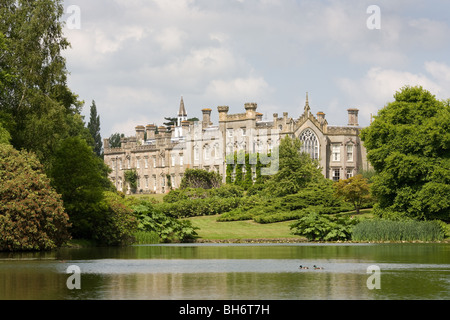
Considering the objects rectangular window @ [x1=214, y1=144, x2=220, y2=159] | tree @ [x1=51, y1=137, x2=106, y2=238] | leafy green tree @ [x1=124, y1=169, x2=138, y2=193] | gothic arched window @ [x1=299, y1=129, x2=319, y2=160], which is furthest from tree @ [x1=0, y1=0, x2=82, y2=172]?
leafy green tree @ [x1=124, y1=169, x2=138, y2=193]

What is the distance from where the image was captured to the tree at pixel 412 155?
50.8 m

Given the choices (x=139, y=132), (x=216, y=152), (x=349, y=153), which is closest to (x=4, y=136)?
(x=216, y=152)

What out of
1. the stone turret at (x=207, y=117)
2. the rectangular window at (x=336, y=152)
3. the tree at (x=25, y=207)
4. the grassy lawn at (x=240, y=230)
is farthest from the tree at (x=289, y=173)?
the tree at (x=25, y=207)

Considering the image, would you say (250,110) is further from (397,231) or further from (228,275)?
(228,275)

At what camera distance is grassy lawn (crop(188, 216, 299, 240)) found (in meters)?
56.1

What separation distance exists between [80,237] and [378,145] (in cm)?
2051

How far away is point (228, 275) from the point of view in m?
27.1

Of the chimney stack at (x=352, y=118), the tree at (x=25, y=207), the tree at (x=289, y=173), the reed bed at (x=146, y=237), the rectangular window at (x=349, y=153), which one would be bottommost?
the reed bed at (x=146, y=237)

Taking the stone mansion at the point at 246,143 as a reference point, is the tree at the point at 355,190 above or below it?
below

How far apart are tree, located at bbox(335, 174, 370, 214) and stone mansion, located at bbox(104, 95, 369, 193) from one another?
16633mm

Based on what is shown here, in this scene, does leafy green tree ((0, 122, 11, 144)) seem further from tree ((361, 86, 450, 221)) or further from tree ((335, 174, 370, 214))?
tree ((335, 174, 370, 214))

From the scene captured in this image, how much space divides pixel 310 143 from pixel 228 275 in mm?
65917

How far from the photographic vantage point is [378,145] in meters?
54.4

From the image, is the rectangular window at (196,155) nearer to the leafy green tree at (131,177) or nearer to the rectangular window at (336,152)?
the leafy green tree at (131,177)
